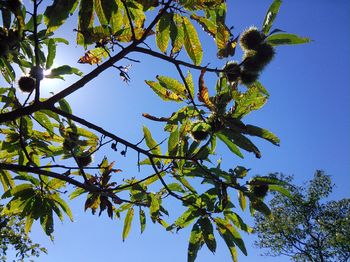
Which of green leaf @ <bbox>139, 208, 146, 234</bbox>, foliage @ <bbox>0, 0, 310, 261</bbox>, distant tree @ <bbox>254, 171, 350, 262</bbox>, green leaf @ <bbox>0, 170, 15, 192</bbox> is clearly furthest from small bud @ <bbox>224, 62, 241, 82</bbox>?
distant tree @ <bbox>254, 171, 350, 262</bbox>

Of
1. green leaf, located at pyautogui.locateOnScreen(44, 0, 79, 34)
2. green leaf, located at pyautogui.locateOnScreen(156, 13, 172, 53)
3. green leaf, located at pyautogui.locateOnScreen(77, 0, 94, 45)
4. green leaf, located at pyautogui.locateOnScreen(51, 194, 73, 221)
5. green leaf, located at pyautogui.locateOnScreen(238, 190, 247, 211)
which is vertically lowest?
green leaf, located at pyautogui.locateOnScreen(238, 190, 247, 211)

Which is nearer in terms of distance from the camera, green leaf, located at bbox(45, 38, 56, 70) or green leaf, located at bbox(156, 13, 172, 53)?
green leaf, located at bbox(156, 13, 172, 53)

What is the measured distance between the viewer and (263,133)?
2404 mm

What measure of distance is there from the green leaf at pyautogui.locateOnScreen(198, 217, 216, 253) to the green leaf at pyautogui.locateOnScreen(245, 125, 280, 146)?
33.9 inches

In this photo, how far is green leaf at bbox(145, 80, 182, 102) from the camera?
2678 millimetres

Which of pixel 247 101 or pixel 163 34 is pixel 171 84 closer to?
pixel 163 34

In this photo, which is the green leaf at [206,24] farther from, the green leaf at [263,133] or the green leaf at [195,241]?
the green leaf at [195,241]

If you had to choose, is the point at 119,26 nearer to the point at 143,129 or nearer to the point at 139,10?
the point at 139,10

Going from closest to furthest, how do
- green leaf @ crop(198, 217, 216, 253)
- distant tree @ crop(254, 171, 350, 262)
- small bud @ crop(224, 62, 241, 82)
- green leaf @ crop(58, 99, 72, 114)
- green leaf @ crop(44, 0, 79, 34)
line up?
green leaf @ crop(44, 0, 79, 34)
small bud @ crop(224, 62, 241, 82)
green leaf @ crop(58, 99, 72, 114)
green leaf @ crop(198, 217, 216, 253)
distant tree @ crop(254, 171, 350, 262)

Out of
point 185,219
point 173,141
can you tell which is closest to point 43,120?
point 173,141

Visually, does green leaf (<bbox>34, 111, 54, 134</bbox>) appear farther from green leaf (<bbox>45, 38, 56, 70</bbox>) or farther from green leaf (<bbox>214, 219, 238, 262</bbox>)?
green leaf (<bbox>214, 219, 238, 262</bbox>)

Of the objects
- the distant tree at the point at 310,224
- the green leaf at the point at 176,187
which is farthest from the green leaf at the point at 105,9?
the distant tree at the point at 310,224

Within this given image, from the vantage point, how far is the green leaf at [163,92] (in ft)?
8.79

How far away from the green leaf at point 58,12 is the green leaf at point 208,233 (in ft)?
5.62
